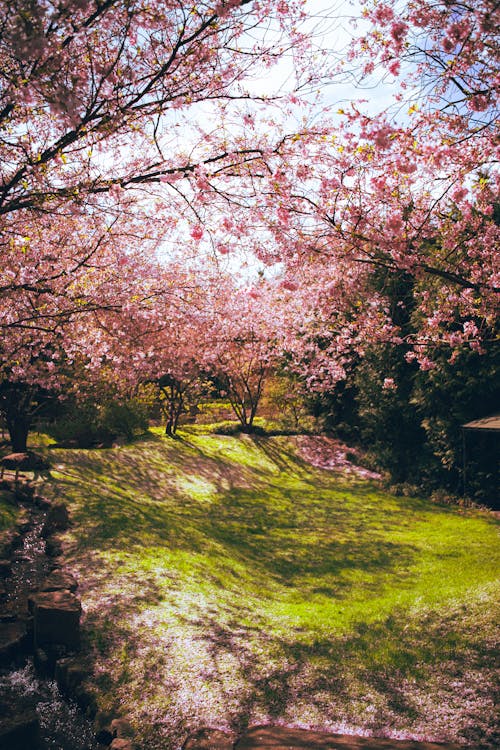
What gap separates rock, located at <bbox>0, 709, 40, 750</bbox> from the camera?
3145mm

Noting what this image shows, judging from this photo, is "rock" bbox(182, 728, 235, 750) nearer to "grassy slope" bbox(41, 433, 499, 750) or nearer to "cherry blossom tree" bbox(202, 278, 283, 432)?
"grassy slope" bbox(41, 433, 499, 750)

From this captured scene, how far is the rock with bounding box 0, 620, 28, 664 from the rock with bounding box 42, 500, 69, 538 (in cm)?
273

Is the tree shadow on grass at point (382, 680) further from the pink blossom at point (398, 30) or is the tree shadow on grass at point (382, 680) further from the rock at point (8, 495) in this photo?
the pink blossom at point (398, 30)

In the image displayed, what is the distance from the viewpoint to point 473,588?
5.75m

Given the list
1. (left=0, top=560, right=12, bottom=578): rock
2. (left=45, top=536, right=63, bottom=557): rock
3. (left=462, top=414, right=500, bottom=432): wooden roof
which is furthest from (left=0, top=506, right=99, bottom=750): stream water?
(left=462, top=414, right=500, bottom=432): wooden roof

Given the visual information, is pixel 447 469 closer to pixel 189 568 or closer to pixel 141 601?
pixel 189 568

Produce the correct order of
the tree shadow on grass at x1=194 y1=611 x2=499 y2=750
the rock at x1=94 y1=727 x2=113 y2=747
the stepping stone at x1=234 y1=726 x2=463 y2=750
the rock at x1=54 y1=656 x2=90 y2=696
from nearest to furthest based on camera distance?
1. the stepping stone at x1=234 y1=726 x2=463 y2=750
2. the rock at x1=94 y1=727 x2=113 y2=747
3. the tree shadow on grass at x1=194 y1=611 x2=499 y2=750
4. the rock at x1=54 y1=656 x2=90 y2=696

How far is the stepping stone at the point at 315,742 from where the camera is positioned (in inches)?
129

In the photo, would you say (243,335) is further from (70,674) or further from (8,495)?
(70,674)

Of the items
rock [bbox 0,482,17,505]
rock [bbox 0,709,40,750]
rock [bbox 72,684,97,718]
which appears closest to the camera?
rock [bbox 0,709,40,750]

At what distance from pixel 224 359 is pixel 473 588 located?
1104 cm

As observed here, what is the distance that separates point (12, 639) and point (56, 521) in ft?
10.7

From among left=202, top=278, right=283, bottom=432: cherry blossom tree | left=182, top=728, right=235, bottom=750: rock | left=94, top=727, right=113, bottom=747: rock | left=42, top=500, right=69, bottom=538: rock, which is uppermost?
left=202, top=278, right=283, bottom=432: cherry blossom tree

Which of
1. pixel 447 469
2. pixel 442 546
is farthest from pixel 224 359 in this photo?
pixel 442 546
